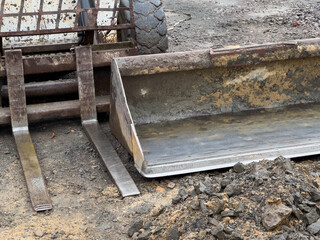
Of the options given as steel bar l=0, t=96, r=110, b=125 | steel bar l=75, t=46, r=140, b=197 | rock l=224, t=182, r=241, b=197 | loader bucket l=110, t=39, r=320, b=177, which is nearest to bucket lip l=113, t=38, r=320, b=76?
loader bucket l=110, t=39, r=320, b=177

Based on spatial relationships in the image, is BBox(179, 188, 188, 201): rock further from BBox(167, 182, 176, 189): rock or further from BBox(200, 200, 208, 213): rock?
BBox(200, 200, 208, 213): rock

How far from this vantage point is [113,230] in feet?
12.4

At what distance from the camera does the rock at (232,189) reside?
3.77 m

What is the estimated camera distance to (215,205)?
140 inches

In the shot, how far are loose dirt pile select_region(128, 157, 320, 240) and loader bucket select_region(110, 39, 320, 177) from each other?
48 cm

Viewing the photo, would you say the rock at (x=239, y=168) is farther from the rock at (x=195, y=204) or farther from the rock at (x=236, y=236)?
the rock at (x=236, y=236)

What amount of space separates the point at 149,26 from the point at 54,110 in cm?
106

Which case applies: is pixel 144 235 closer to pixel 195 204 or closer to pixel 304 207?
pixel 195 204

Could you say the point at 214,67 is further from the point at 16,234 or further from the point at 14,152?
the point at 16,234

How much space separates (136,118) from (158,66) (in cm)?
45

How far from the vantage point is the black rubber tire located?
17.9 feet

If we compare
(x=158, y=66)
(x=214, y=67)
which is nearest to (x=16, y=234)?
(x=158, y=66)

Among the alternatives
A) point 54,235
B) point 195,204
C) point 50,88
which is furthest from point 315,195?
point 50,88

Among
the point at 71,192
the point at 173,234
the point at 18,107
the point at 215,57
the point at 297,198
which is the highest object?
the point at 215,57
